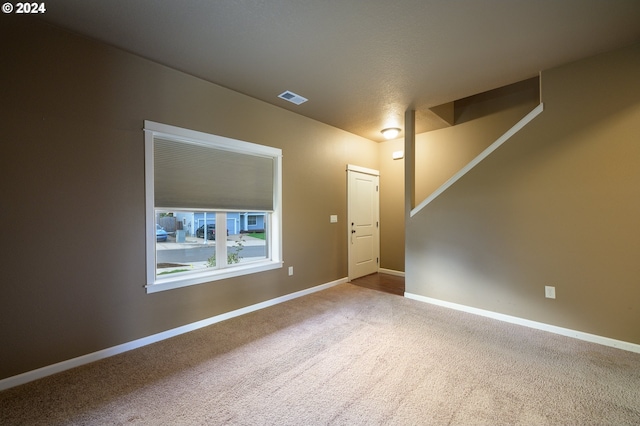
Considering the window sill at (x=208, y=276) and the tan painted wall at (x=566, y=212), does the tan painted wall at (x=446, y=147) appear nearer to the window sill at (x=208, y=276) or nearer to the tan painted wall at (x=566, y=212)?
the tan painted wall at (x=566, y=212)

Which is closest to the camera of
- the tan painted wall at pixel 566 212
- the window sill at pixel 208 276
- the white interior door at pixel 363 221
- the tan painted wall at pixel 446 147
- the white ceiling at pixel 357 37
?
the white ceiling at pixel 357 37

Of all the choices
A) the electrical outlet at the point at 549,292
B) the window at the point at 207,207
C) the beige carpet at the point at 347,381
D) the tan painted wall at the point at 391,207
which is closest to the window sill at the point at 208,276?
the window at the point at 207,207

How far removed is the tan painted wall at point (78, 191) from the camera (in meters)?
1.99

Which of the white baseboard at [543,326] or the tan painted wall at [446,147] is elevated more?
the tan painted wall at [446,147]

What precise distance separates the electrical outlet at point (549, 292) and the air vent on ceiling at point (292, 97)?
142 inches

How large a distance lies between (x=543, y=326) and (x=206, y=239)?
397cm

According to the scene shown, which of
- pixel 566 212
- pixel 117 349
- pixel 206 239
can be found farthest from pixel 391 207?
pixel 117 349

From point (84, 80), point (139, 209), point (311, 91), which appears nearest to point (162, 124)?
point (84, 80)

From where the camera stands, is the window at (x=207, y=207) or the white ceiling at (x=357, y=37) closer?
the white ceiling at (x=357, y=37)

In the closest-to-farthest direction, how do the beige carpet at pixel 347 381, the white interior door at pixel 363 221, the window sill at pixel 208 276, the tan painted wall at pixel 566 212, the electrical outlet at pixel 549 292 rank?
the beige carpet at pixel 347 381, the tan painted wall at pixel 566 212, the window sill at pixel 208 276, the electrical outlet at pixel 549 292, the white interior door at pixel 363 221

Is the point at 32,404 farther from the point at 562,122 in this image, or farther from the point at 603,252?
the point at 562,122

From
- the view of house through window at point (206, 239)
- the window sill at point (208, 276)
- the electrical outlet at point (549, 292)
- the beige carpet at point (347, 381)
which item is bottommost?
the beige carpet at point (347, 381)

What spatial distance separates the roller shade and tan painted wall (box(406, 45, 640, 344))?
265 cm

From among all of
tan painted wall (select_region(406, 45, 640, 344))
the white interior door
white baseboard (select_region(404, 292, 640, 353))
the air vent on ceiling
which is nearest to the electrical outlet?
tan painted wall (select_region(406, 45, 640, 344))
